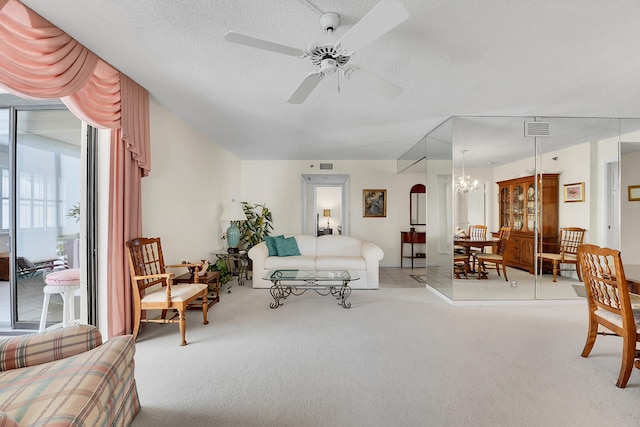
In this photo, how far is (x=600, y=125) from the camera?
3.93m

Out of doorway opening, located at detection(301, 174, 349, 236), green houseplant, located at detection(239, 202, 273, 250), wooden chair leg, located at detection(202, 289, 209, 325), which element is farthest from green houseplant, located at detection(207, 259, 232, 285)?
doorway opening, located at detection(301, 174, 349, 236)

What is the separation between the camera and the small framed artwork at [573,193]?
3.98 meters

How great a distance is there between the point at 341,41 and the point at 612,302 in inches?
111

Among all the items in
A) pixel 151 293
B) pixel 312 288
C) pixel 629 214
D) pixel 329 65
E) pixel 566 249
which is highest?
pixel 329 65

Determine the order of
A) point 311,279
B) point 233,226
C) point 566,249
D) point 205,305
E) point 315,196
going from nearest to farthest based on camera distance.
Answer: point 205,305
point 311,279
point 566,249
point 233,226
point 315,196

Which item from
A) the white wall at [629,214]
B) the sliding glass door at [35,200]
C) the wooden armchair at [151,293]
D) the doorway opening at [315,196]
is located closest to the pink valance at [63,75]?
the sliding glass door at [35,200]

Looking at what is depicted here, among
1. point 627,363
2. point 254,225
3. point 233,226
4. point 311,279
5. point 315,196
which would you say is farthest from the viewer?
point 315,196

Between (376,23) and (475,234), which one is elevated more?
(376,23)

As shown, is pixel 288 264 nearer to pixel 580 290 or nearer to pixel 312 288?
pixel 312 288

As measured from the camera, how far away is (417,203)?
22.3ft

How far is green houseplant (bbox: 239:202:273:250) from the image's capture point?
6.19m

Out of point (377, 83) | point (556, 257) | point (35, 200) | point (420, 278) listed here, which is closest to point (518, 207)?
point (556, 257)

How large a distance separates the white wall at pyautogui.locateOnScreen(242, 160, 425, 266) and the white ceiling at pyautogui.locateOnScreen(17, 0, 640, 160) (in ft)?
8.86

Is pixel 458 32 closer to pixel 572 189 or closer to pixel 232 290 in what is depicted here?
→ pixel 572 189
